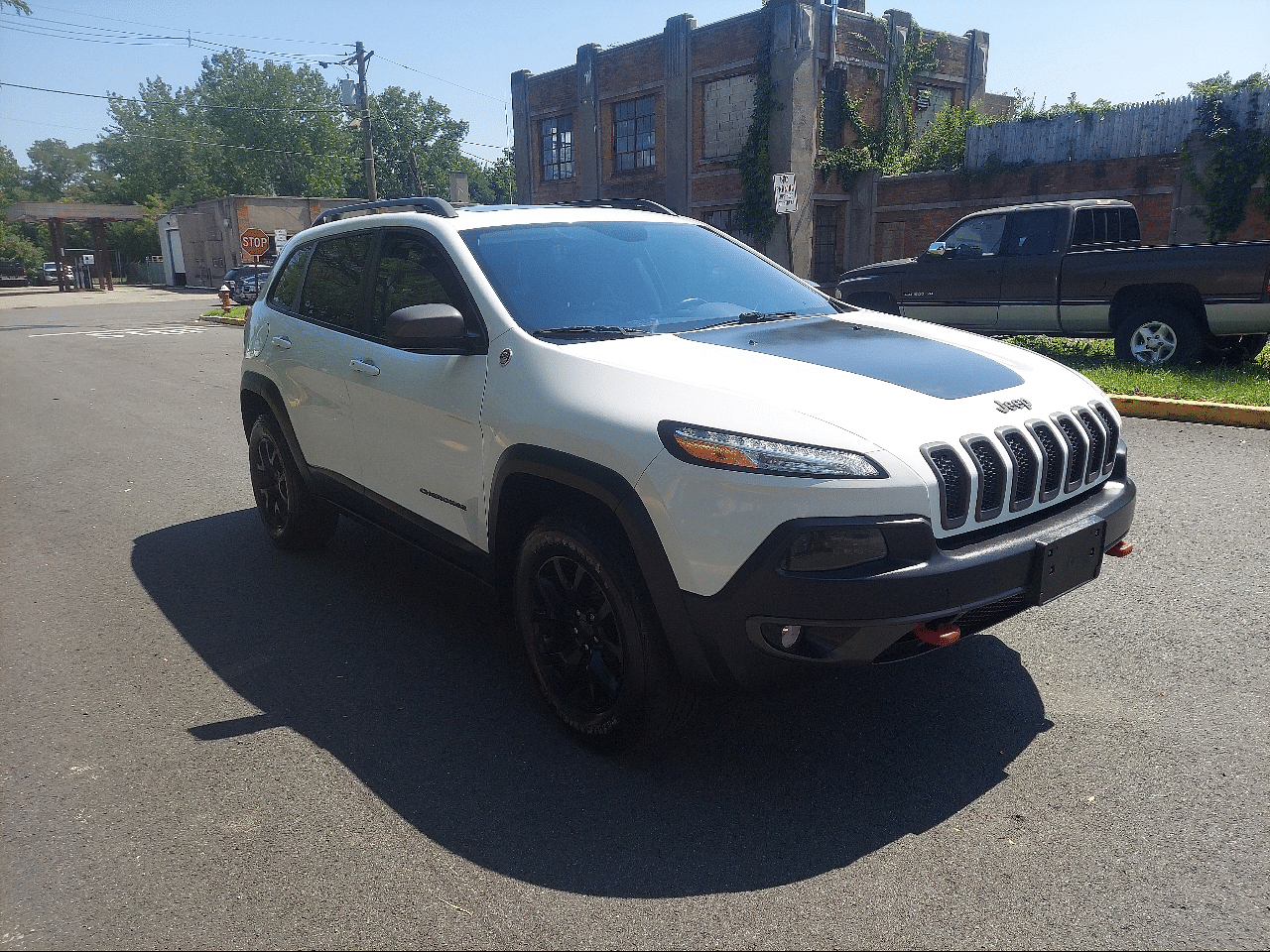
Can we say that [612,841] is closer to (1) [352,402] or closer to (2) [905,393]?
(2) [905,393]

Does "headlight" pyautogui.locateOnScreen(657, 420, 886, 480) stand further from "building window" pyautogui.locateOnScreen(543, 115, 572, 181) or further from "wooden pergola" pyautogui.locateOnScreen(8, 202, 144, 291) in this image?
"wooden pergola" pyautogui.locateOnScreen(8, 202, 144, 291)

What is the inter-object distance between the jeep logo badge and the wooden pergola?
59.2 m

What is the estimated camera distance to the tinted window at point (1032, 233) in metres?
10.9

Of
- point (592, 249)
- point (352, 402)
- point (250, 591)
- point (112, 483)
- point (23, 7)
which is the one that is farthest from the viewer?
point (23, 7)

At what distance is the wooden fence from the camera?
1856 cm

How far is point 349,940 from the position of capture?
2385 mm

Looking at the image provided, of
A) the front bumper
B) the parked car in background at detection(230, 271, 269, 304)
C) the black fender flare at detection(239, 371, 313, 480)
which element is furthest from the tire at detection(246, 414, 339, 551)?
the parked car in background at detection(230, 271, 269, 304)

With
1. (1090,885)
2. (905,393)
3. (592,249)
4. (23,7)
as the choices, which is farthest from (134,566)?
(23,7)

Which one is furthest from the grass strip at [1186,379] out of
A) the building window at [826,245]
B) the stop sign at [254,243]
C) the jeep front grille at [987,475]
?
the stop sign at [254,243]

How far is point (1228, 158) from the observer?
18.0m

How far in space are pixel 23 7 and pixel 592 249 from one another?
112ft

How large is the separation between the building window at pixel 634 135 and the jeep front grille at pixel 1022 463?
28316 millimetres

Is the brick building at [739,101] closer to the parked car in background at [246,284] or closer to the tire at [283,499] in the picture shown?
the parked car in background at [246,284]

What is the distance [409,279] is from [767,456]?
6.81 feet
